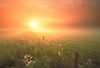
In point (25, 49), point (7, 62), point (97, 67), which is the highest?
point (25, 49)

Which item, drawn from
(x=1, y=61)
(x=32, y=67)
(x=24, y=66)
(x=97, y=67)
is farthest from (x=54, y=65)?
(x=97, y=67)

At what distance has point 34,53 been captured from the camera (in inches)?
354

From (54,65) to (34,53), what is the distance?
255cm

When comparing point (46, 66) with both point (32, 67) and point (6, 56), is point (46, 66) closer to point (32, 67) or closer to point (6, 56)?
point (32, 67)

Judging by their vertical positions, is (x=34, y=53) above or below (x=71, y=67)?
above

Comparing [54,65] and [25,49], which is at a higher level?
[25,49]

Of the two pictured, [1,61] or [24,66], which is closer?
[24,66]

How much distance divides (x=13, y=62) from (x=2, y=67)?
2.73 ft

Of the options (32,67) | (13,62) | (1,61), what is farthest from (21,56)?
(32,67)

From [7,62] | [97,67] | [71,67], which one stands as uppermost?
[7,62]

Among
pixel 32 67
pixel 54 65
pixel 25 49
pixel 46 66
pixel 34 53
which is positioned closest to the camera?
pixel 32 67

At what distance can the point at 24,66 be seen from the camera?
6402 mm

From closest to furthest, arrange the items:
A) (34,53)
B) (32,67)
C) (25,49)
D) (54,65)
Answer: (32,67), (54,65), (34,53), (25,49)

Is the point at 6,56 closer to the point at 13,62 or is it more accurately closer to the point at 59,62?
the point at 13,62
